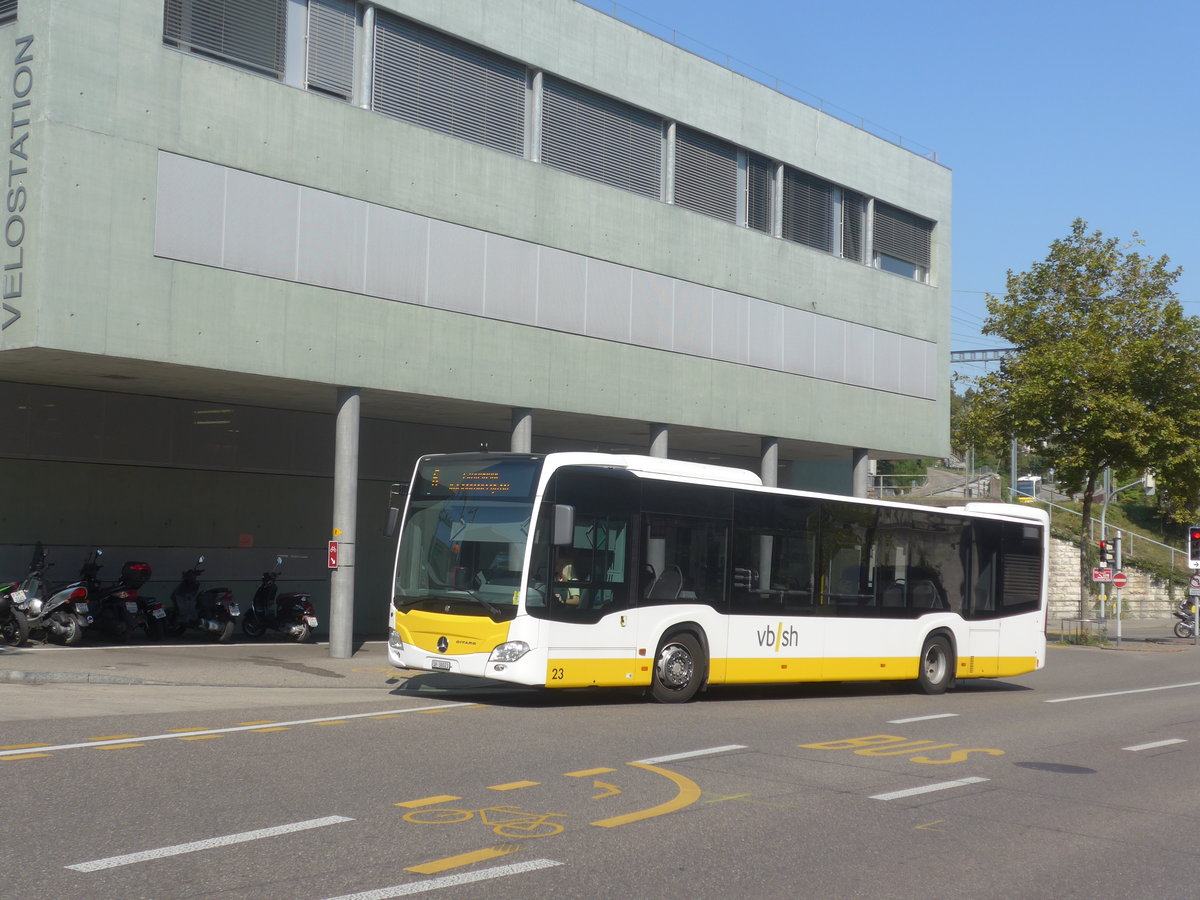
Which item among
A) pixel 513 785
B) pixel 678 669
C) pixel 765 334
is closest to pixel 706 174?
pixel 765 334

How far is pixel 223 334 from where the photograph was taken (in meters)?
20.4

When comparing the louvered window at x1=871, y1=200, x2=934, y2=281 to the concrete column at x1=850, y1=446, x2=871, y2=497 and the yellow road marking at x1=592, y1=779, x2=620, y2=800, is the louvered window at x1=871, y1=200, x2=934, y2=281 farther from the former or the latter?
the yellow road marking at x1=592, y1=779, x2=620, y2=800

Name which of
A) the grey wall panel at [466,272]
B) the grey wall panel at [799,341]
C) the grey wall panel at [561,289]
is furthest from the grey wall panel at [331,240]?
the grey wall panel at [799,341]

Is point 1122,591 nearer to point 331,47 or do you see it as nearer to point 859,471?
point 859,471

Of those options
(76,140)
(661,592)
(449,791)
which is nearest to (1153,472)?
(661,592)

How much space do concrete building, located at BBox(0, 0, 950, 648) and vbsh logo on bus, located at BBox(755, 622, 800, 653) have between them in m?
7.96

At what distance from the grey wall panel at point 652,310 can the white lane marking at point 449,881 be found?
20.9 meters

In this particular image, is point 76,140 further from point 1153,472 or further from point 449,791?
point 1153,472

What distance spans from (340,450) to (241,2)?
7.29m

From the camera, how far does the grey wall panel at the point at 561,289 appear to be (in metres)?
25.5

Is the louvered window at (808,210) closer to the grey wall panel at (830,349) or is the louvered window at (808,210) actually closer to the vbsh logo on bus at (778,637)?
the grey wall panel at (830,349)

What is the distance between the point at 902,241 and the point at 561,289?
13.8 meters

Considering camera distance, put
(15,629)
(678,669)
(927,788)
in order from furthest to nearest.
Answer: (15,629) < (678,669) < (927,788)

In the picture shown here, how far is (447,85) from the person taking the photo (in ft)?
79.2
